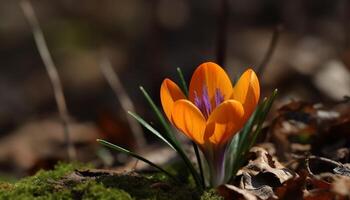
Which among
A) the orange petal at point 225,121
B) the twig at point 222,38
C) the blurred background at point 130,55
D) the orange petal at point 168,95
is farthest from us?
the blurred background at point 130,55

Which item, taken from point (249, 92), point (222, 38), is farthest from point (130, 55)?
point (249, 92)

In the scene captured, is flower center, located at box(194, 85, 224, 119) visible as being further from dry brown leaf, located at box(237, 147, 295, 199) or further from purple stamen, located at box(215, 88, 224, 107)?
dry brown leaf, located at box(237, 147, 295, 199)

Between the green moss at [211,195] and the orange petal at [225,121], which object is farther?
the green moss at [211,195]

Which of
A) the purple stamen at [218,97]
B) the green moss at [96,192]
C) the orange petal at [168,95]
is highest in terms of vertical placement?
the orange petal at [168,95]

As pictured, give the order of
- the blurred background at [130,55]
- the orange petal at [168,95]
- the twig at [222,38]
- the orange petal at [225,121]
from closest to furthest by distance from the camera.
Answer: the orange petal at [225,121], the orange petal at [168,95], the twig at [222,38], the blurred background at [130,55]

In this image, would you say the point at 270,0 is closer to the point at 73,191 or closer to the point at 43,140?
the point at 43,140

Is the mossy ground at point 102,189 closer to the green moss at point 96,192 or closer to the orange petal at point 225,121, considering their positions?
the green moss at point 96,192

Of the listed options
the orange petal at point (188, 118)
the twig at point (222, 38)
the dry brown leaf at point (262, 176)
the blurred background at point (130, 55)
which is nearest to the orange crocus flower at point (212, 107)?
the orange petal at point (188, 118)

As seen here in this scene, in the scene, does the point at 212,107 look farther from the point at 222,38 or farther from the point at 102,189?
the point at 222,38

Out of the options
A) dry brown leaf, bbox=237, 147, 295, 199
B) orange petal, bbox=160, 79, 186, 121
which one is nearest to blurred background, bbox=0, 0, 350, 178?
dry brown leaf, bbox=237, 147, 295, 199
